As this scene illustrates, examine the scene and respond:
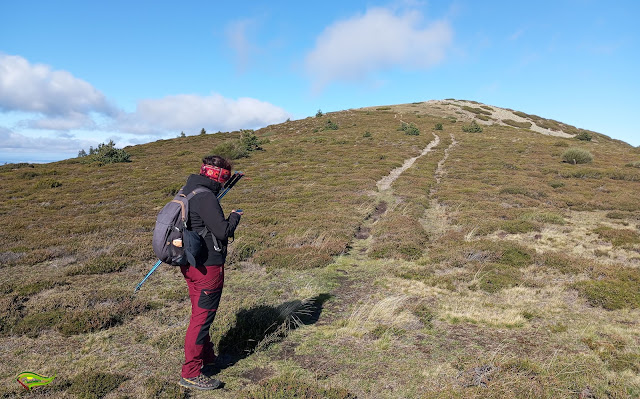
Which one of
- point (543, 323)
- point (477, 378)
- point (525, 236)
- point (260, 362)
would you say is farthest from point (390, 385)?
point (525, 236)

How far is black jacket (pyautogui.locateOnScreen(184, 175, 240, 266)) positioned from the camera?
4.41 m

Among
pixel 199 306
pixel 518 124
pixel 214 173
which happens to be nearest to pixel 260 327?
pixel 199 306

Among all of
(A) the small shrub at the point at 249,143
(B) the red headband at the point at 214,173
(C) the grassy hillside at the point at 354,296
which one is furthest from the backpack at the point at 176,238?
(A) the small shrub at the point at 249,143

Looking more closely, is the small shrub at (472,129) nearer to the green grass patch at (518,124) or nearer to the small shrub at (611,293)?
the green grass patch at (518,124)

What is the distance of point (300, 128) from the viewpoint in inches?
2424

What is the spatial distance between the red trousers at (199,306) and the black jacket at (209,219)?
17 centimetres

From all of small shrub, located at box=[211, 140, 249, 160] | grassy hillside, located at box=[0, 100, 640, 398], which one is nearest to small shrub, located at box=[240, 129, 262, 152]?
small shrub, located at box=[211, 140, 249, 160]

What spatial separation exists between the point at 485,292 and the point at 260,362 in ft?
19.5

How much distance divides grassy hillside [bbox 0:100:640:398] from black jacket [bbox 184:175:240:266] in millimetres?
1964

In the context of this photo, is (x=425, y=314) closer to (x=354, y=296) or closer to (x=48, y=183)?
(x=354, y=296)

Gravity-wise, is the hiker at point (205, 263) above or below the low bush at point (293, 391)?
above

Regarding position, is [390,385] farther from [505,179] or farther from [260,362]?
[505,179]

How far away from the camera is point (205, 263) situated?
4555 mm

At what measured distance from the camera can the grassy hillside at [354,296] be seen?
5047 millimetres
